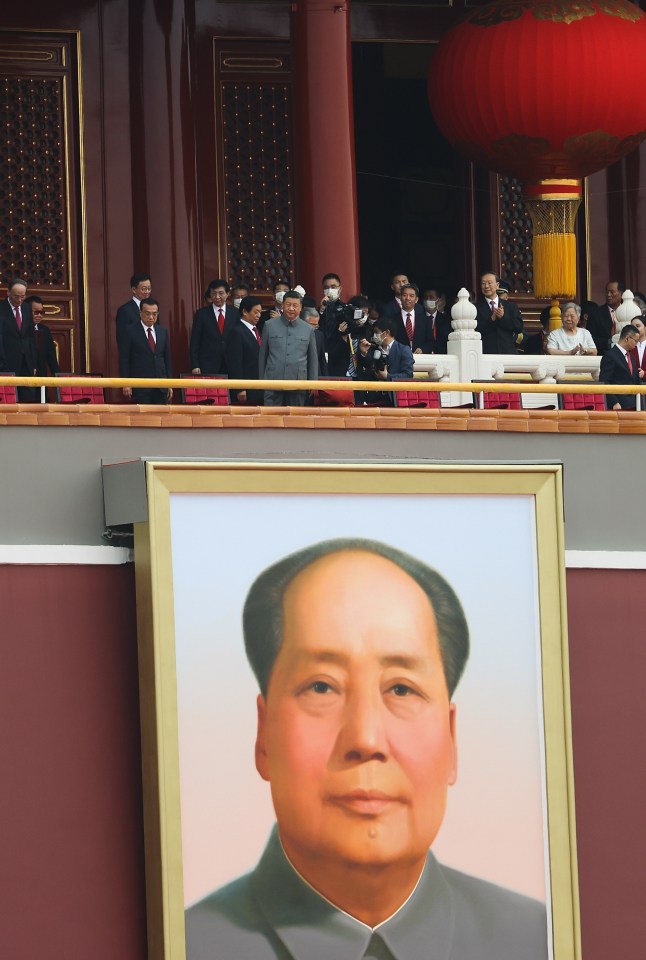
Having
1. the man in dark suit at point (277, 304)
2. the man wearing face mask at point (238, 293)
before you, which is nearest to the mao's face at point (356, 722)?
the man in dark suit at point (277, 304)

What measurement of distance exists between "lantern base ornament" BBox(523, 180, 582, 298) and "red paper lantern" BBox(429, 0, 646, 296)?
0.48 ft

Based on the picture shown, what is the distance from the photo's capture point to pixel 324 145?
10.7 m

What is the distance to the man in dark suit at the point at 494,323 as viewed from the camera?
10.6 metres

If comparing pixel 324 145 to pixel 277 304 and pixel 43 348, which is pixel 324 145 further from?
pixel 43 348

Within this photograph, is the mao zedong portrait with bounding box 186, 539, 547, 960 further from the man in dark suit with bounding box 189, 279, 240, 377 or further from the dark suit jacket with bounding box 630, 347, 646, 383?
the man in dark suit with bounding box 189, 279, 240, 377

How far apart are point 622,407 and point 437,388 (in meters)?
1.18

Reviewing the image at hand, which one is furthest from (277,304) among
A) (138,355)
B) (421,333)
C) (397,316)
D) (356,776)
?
(356,776)

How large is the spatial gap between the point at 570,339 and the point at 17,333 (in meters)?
2.75

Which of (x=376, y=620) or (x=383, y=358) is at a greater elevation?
(x=383, y=358)

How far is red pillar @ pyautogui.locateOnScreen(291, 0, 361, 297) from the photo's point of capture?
421 inches

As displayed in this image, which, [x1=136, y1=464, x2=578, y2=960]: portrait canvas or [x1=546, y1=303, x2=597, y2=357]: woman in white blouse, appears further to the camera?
[x1=546, y1=303, x2=597, y2=357]: woman in white blouse

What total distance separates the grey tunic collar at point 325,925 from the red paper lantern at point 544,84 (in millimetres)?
4479

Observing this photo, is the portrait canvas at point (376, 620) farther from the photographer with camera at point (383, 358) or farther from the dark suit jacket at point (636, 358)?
the dark suit jacket at point (636, 358)

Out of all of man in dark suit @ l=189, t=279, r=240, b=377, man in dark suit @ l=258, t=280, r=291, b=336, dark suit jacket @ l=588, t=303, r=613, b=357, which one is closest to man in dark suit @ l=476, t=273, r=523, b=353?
dark suit jacket @ l=588, t=303, r=613, b=357
